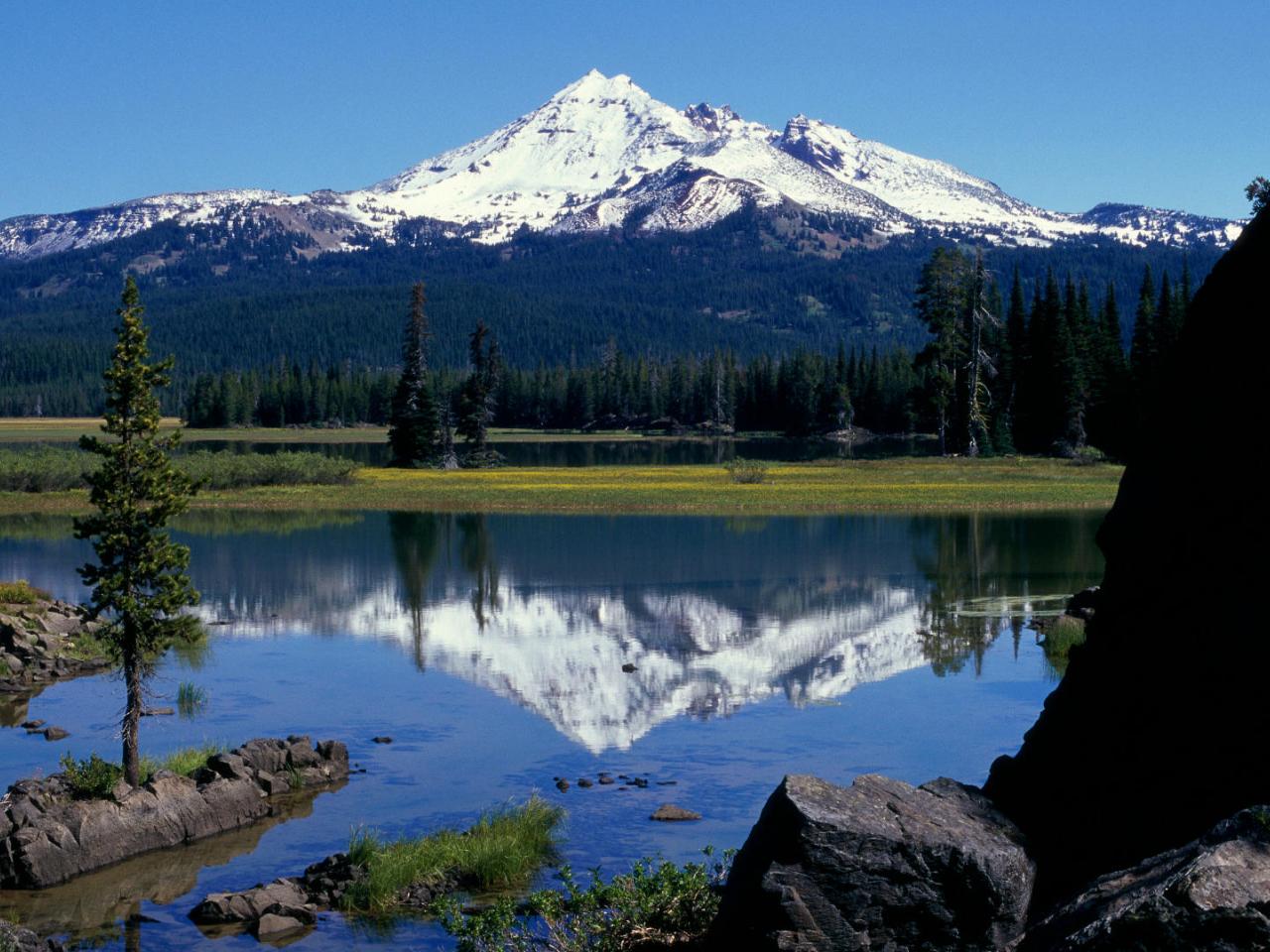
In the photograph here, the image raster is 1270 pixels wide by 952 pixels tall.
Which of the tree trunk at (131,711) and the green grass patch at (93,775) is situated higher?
the tree trunk at (131,711)

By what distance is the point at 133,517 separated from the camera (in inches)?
982

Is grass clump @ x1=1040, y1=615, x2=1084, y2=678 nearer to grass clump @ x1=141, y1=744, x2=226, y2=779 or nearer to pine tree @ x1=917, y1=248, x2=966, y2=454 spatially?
grass clump @ x1=141, y1=744, x2=226, y2=779

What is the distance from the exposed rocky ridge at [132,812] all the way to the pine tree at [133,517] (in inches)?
54.5

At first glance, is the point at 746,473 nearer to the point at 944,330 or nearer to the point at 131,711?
the point at 944,330

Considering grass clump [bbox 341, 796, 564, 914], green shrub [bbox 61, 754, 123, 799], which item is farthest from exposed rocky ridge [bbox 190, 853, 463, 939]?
green shrub [bbox 61, 754, 123, 799]

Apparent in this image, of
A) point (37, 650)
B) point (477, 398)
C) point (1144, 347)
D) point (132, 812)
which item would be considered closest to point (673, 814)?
point (132, 812)

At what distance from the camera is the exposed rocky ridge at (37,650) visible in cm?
3541

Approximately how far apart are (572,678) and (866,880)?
22.9 meters

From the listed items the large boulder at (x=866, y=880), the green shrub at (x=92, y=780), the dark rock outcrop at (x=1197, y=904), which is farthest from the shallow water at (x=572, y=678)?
the dark rock outcrop at (x=1197, y=904)

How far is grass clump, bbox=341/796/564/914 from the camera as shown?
1995 centimetres

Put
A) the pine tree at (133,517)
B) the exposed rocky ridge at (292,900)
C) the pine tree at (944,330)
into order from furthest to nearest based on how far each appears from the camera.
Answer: the pine tree at (944,330)
the pine tree at (133,517)
the exposed rocky ridge at (292,900)

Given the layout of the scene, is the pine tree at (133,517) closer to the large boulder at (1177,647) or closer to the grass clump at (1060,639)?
the large boulder at (1177,647)

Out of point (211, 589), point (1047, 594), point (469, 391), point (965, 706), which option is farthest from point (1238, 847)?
point (469, 391)

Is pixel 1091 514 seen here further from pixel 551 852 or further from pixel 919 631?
pixel 551 852
